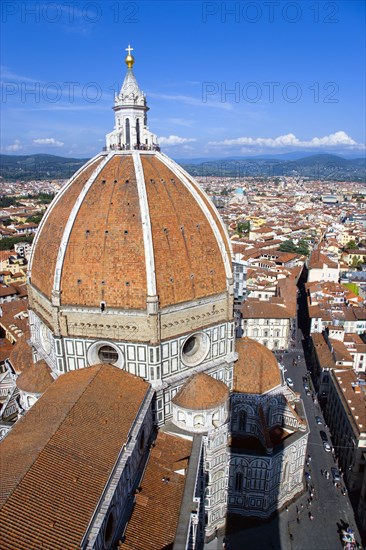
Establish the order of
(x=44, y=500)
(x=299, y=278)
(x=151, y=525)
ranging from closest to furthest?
(x=44, y=500) < (x=151, y=525) < (x=299, y=278)

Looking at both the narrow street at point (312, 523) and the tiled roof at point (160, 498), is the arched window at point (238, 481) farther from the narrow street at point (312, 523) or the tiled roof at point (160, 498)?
the tiled roof at point (160, 498)

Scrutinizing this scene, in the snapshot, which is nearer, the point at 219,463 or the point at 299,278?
the point at 219,463

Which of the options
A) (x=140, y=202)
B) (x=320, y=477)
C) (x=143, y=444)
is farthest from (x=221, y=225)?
(x=320, y=477)

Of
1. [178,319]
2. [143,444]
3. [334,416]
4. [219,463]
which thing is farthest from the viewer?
[334,416]

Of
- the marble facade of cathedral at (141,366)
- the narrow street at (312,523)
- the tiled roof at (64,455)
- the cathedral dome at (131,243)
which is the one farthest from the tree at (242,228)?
the tiled roof at (64,455)

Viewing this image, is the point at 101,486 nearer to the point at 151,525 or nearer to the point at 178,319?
the point at 151,525

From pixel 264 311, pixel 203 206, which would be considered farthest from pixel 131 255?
pixel 264 311

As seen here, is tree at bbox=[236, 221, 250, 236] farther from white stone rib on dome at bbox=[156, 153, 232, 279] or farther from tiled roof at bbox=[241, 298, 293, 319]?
white stone rib on dome at bbox=[156, 153, 232, 279]
